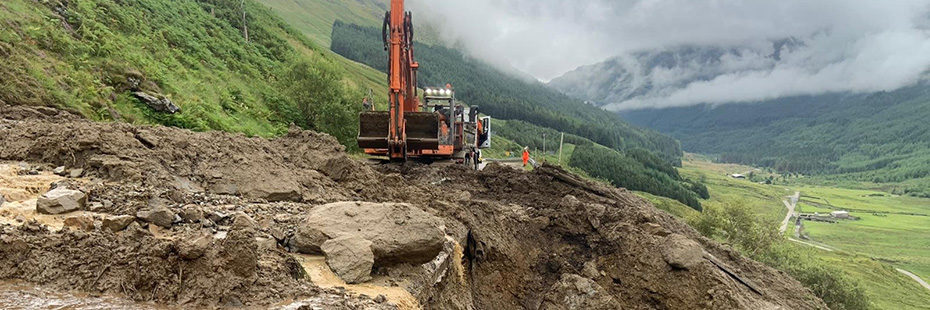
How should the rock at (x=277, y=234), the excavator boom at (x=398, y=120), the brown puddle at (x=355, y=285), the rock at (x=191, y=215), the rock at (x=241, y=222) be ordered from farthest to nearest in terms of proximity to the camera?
the excavator boom at (x=398, y=120), the rock at (x=277, y=234), the rock at (x=191, y=215), the rock at (x=241, y=222), the brown puddle at (x=355, y=285)

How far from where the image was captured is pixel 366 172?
12219mm

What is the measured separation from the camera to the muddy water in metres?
4.11

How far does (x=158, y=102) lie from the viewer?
17.2 metres

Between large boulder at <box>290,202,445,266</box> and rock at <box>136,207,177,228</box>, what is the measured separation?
5.10 feet

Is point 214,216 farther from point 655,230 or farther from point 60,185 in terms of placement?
point 655,230

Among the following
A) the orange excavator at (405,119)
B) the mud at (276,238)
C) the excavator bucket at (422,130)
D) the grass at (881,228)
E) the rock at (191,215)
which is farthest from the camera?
the grass at (881,228)

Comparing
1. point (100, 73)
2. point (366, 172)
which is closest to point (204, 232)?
point (366, 172)

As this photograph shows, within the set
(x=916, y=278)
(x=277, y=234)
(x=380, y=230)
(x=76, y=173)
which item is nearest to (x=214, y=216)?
(x=277, y=234)

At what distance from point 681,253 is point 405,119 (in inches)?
536

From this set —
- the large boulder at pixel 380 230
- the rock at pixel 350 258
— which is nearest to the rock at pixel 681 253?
the large boulder at pixel 380 230

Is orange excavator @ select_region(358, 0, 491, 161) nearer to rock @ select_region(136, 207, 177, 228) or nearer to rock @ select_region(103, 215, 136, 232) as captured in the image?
rock @ select_region(136, 207, 177, 228)

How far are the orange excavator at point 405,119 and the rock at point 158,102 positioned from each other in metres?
7.22

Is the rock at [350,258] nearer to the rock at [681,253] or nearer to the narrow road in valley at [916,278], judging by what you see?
the rock at [681,253]

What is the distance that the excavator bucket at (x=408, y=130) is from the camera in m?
19.5
